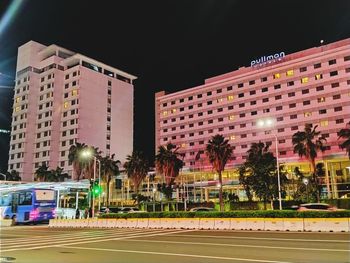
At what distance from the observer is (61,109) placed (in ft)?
399

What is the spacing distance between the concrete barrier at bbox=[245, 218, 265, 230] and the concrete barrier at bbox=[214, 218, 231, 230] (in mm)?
1577

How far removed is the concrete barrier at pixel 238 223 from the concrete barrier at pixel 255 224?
23 centimetres

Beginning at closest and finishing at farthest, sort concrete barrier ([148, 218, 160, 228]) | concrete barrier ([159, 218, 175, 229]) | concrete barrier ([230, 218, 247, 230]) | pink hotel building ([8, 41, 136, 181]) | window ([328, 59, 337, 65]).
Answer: concrete barrier ([230, 218, 247, 230]) < concrete barrier ([159, 218, 175, 229]) < concrete barrier ([148, 218, 160, 228]) < window ([328, 59, 337, 65]) < pink hotel building ([8, 41, 136, 181])

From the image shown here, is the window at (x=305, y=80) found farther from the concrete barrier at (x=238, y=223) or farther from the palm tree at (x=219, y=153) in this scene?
the concrete barrier at (x=238, y=223)

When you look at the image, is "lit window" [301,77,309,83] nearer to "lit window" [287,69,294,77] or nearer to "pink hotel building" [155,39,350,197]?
"pink hotel building" [155,39,350,197]

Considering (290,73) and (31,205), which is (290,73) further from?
(31,205)

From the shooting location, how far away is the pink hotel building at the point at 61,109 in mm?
117188

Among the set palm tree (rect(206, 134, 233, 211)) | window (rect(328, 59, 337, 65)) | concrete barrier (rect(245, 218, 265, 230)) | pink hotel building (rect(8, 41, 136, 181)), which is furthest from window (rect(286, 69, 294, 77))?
concrete barrier (rect(245, 218, 265, 230))

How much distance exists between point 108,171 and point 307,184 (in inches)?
1726

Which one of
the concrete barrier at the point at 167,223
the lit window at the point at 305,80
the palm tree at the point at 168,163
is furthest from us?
the lit window at the point at 305,80

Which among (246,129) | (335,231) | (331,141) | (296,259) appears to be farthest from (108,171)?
(296,259)

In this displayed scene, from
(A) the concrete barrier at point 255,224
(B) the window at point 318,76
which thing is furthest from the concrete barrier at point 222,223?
(B) the window at point 318,76

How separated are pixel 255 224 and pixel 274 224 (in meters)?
1.47

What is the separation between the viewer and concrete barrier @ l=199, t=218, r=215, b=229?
97.1ft
